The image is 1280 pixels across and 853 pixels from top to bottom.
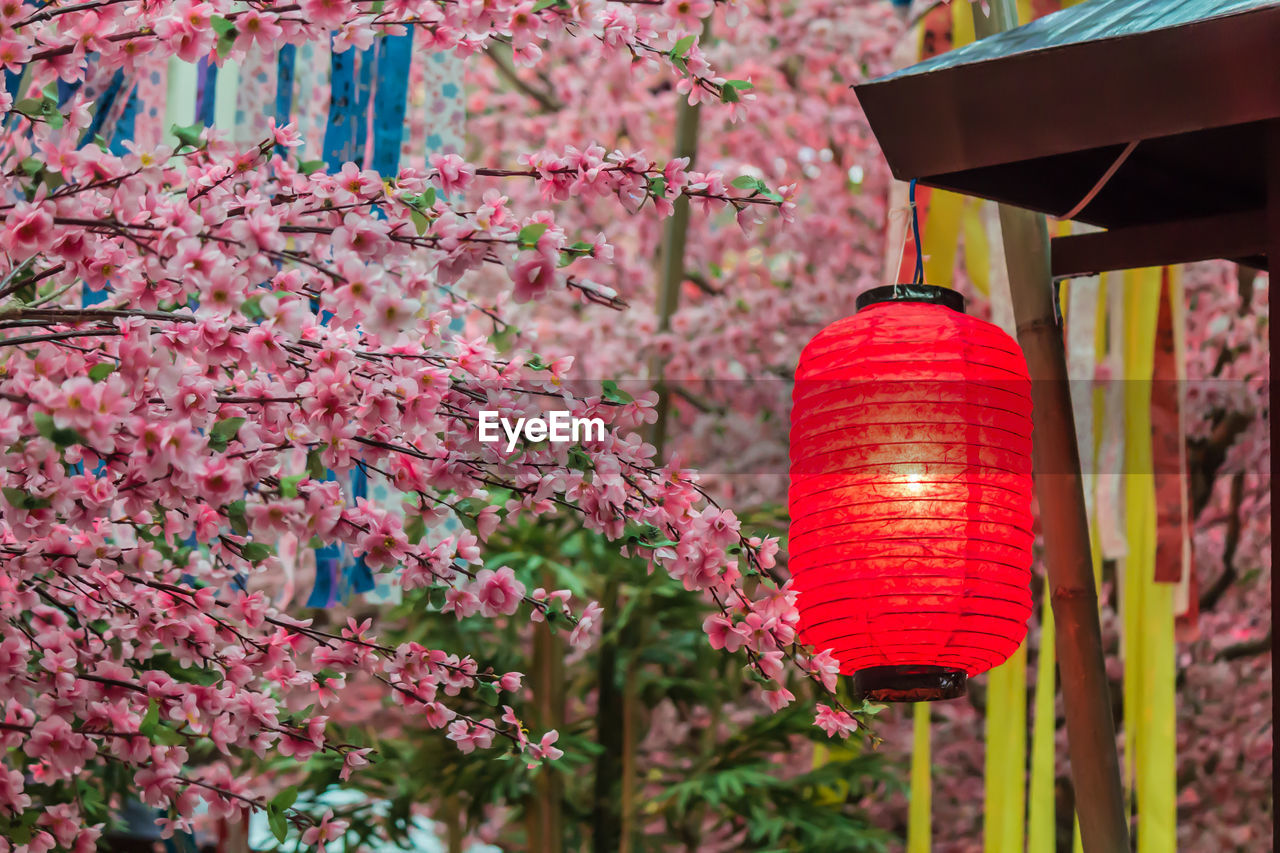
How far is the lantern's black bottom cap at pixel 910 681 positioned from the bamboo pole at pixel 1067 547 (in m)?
0.32

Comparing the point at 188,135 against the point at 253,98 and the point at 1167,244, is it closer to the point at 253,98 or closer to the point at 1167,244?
the point at 1167,244

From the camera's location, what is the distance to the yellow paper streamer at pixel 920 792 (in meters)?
3.08

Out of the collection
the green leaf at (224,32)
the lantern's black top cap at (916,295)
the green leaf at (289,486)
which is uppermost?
the green leaf at (224,32)

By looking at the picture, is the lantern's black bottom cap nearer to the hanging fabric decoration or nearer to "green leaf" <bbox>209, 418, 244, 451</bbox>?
"green leaf" <bbox>209, 418, 244, 451</bbox>

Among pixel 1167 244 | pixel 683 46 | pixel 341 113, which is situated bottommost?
pixel 1167 244

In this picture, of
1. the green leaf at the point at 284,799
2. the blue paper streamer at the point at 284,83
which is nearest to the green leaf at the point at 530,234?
the green leaf at the point at 284,799

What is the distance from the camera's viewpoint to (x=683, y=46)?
75.4 inches

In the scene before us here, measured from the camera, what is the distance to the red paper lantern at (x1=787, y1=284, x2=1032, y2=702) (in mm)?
1998

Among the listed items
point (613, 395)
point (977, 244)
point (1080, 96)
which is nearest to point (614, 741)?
point (977, 244)

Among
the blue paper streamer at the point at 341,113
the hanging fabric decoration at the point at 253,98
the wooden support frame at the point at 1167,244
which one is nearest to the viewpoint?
the wooden support frame at the point at 1167,244

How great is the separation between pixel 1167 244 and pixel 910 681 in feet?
2.80

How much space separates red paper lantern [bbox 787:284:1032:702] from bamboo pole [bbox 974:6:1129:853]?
24 centimetres

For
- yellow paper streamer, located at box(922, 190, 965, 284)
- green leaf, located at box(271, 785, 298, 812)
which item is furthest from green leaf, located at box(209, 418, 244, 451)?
yellow paper streamer, located at box(922, 190, 965, 284)

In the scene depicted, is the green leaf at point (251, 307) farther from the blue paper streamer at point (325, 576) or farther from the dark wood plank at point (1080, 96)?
the blue paper streamer at point (325, 576)
